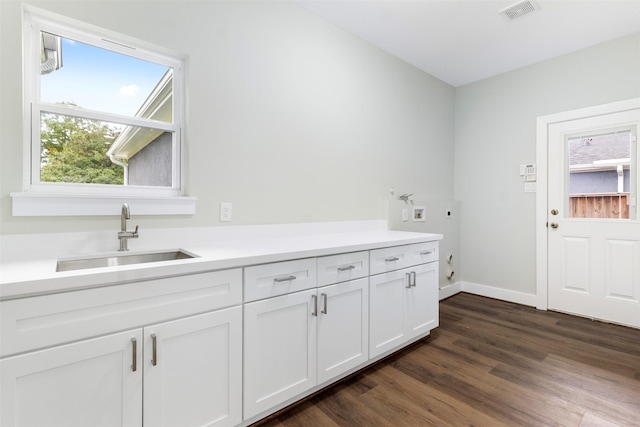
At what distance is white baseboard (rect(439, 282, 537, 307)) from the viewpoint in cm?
344

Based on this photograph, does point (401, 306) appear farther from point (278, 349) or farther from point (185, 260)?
point (185, 260)

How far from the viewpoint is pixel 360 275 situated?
1950 millimetres

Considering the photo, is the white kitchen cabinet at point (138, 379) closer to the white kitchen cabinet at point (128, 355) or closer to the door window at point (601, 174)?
the white kitchen cabinet at point (128, 355)

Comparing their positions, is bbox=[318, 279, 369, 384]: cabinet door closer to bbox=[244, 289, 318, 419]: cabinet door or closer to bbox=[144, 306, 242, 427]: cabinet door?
bbox=[244, 289, 318, 419]: cabinet door

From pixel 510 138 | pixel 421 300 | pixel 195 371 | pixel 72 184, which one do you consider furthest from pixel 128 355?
pixel 510 138

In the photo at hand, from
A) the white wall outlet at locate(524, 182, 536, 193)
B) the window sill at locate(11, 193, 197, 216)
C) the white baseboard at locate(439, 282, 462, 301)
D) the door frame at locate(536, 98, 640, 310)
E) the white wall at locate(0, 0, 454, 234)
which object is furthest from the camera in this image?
the white baseboard at locate(439, 282, 462, 301)

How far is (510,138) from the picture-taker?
3553mm

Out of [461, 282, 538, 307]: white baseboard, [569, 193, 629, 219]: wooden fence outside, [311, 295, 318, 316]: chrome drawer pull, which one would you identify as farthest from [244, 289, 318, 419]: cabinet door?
[569, 193, 629, 219]: wooden fence outside

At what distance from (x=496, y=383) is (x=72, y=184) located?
8.94 feet

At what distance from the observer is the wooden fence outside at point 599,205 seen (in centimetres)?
287

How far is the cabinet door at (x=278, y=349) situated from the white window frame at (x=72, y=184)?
2.70ft

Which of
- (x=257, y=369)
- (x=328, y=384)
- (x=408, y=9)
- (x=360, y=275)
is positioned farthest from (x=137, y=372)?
(x=408, y=9)

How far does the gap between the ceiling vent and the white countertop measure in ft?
6.22

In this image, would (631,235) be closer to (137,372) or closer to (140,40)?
(137,372)
